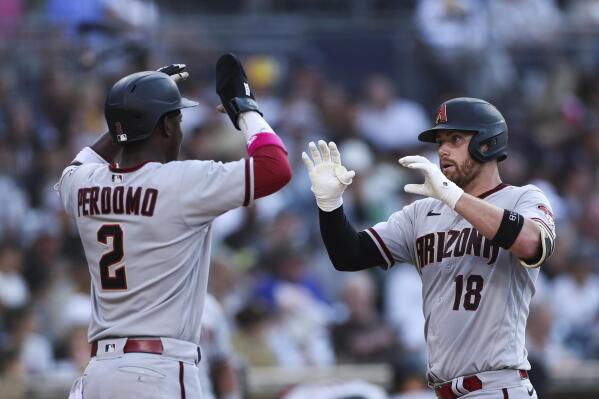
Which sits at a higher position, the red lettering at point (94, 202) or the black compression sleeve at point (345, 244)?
the red lettering at point (94, 202)

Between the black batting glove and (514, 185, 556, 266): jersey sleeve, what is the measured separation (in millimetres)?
1322

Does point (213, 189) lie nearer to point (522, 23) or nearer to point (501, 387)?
point (501, 387)

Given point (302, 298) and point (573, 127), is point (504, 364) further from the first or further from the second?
point (573, 127)

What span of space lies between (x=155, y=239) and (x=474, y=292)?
147 centimetres

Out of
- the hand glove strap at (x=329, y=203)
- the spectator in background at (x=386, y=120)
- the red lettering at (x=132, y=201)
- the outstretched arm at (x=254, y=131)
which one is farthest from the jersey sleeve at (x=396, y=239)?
the spectator in background at (x=386, y=120)

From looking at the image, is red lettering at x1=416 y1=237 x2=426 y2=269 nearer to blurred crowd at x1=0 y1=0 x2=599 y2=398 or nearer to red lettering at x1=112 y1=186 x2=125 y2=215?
red lettering at x1=112 y1=186 x2=125 y2=215

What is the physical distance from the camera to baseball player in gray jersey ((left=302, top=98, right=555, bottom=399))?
18.3ft

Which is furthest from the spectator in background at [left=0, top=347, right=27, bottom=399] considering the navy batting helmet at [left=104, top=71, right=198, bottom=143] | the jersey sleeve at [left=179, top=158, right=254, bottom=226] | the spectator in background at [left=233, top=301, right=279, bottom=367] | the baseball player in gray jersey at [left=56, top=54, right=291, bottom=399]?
the jersey sleeve at [left=179, top=158, right=254, bottom=226]

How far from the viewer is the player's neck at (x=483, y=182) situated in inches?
236

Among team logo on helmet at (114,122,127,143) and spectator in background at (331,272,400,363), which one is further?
spectator in background at (331,272,400,363)

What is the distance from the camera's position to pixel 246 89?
596cm

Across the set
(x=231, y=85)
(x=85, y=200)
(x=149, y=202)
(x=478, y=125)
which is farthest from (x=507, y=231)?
(x=85, y=200)

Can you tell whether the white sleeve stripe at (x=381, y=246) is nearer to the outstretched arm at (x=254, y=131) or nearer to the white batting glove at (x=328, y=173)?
the white batting glove at (x=328, y=173)

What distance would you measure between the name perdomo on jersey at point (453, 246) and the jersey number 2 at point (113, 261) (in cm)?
141
